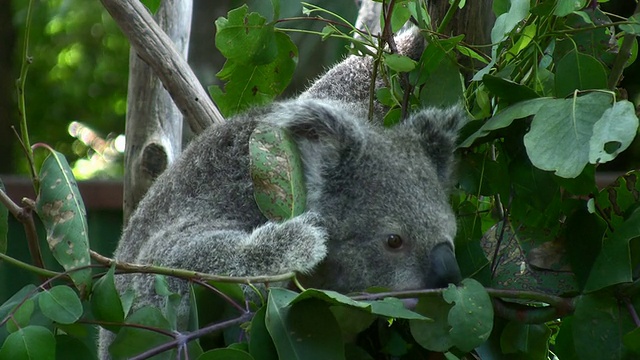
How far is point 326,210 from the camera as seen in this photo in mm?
2781

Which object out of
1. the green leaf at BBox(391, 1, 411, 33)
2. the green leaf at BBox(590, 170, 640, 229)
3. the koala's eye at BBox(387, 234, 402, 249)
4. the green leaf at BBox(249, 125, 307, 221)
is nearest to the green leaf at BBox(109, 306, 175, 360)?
the green leaf at BBox(249, 125, 307, 221)

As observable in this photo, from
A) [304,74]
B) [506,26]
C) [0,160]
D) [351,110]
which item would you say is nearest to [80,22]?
[0,160]

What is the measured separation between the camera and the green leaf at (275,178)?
2.51m

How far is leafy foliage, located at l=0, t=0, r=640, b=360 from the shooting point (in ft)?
6.17

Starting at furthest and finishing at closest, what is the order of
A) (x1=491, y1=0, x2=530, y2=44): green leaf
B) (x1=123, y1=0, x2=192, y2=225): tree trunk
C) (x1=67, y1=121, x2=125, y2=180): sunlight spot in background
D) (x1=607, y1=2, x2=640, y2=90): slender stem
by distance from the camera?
(x1=67, y1=121, x2=125, y2=180): sunlight spot in background, (x1=123, y1=0, x2=192, y2=225): tree trunk, (x1=607, y1=2, x2=640, y2=90): slender stem, (x1=491, y1=0, x2=530, y2=44): green leaf

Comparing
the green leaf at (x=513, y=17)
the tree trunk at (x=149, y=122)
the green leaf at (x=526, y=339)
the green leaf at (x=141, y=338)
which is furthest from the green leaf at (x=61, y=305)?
the tree trunk at (x=149, y=122)

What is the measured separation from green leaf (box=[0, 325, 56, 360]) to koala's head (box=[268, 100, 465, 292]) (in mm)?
958

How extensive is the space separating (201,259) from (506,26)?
1.14 metres

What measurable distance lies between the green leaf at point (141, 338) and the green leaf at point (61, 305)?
106 mm

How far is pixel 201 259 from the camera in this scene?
2709 mm

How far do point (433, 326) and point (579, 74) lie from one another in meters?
0.74

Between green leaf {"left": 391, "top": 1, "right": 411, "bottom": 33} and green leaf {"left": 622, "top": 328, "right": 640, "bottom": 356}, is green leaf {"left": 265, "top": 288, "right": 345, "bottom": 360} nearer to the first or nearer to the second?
green leaf {"left": 622, "top": 328, "right": 640, "bottom": 356}

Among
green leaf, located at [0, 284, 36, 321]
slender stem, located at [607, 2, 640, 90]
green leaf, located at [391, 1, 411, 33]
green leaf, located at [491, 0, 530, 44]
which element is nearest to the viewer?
green leaf, located at [0, 284, 36, 321]

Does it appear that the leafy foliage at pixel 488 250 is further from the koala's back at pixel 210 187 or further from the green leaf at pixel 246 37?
the koala's back at pixel 210 187
